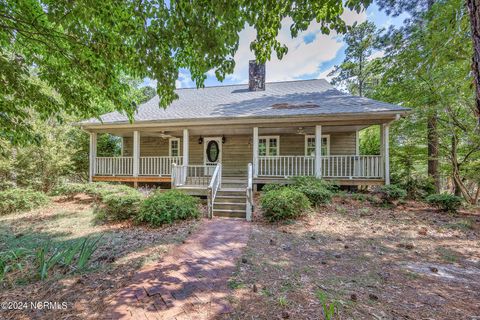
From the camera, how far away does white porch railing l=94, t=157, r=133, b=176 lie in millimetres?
11172

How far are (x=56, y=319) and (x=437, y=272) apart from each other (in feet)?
16.7

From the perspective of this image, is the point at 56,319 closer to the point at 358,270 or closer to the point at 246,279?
the point at 246,279

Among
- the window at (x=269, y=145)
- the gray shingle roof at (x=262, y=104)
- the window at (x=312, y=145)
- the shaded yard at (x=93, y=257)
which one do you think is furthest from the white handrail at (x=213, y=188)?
the window at (x=312, y=145)

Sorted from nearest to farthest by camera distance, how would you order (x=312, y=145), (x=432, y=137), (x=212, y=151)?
(x=432, y=137) → (x=312, y=145) → (x=212, y=151)

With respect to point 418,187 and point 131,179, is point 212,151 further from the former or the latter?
point 418,187

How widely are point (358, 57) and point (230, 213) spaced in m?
19.3

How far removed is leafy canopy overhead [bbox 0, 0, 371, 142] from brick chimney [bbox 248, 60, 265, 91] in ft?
32.3

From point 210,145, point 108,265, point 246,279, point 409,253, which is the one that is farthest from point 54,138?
point 409,253

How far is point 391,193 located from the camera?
24.8ft

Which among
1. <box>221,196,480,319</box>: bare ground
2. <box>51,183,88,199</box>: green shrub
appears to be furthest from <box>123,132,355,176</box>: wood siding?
<box>221,196,480,319</box>: bare ground

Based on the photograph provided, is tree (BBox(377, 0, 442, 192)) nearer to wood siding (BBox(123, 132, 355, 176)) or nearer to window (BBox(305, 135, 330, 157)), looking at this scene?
wood siding (BBox(123, 132, 355, 176))

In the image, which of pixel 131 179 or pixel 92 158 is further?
pixel 92 158

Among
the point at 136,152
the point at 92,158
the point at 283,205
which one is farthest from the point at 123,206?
the point at 92,158

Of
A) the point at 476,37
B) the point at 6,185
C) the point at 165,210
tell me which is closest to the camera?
the point at 476,37
